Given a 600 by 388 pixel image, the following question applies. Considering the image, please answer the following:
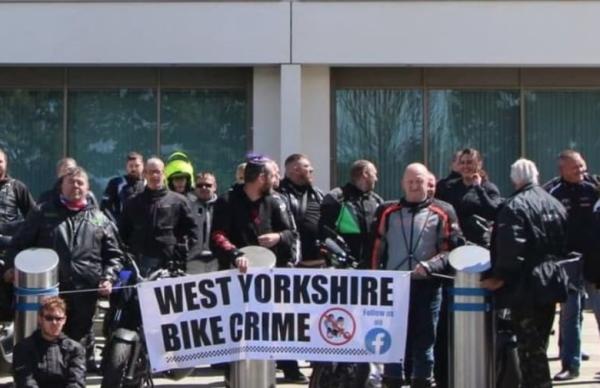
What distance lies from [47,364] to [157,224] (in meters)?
2.52

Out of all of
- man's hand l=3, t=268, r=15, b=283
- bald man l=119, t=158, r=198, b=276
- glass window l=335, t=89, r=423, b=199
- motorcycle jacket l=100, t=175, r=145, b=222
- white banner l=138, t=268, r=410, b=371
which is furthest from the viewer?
glass window l=335, t=89, r=423, b=199

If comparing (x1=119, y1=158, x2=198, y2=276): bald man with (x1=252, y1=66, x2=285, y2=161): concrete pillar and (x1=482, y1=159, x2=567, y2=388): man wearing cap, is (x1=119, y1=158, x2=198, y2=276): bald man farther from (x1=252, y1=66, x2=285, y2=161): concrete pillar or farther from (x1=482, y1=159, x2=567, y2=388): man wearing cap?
(x1=252, y1=66, x2=285, y2=161): concrete pillar

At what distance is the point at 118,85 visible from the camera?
53.6 feet

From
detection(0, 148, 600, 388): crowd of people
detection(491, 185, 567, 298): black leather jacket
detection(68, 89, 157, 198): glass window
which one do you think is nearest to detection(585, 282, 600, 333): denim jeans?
detection(0, 148, 600, 388): crowd of people

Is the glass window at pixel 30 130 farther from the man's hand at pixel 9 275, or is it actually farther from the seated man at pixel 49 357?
the seated man at pixel 49 357

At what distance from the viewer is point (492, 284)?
27.1 feet

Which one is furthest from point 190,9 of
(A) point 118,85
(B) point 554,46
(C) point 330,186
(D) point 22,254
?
(D) point 22,254

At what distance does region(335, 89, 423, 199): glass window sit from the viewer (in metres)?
16.3

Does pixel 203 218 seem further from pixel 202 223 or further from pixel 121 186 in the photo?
pixel 121 186

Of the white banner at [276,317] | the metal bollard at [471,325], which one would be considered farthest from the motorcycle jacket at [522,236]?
the white banner at [276,317]

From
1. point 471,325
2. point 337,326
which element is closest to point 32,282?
point 337,326

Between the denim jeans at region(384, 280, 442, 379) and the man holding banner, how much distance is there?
4.34 ft

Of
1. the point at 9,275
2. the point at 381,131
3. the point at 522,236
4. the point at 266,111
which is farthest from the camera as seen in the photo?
the point at 381,131

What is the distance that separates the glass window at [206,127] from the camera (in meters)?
16.4
